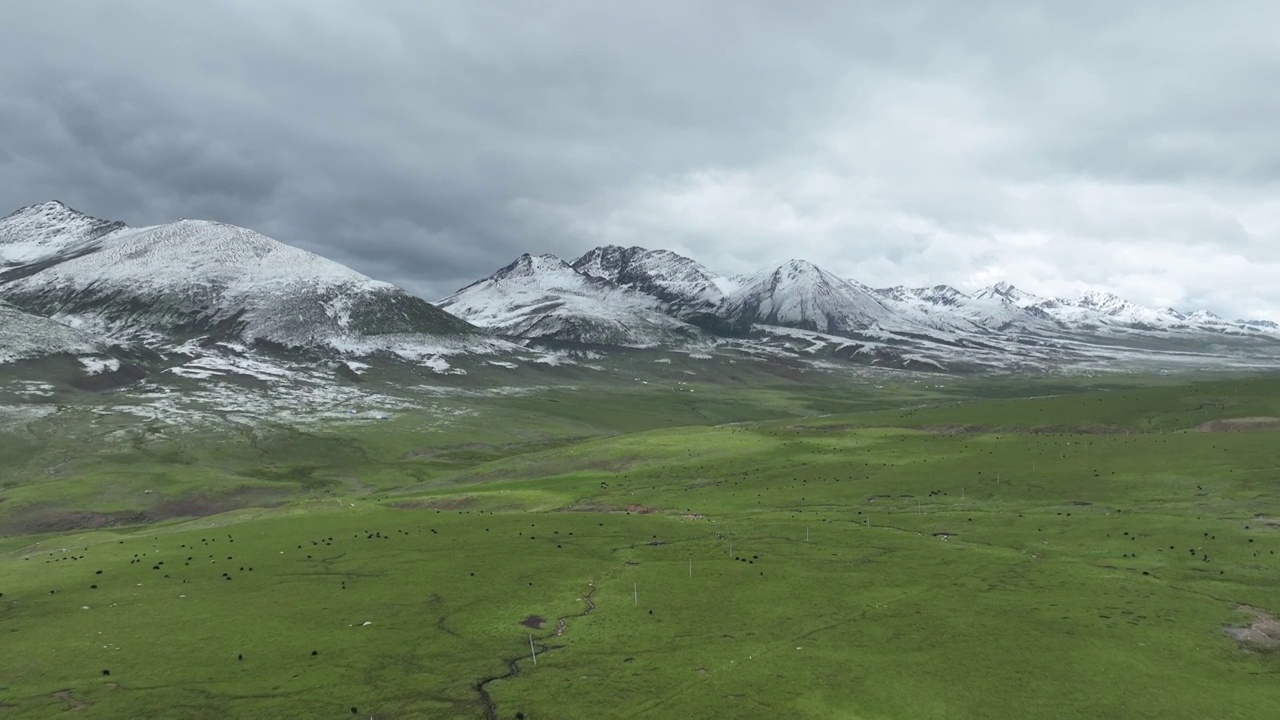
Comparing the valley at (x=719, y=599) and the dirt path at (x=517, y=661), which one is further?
the valley at (x=719, y=599)

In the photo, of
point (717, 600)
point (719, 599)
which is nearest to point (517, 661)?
point (717, 600)

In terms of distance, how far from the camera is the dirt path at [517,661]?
25781 mm

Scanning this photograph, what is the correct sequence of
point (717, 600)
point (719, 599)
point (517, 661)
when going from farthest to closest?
point (719, 599), point (717, 600), point (517, 661)

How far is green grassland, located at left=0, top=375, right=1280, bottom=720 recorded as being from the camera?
26.7m

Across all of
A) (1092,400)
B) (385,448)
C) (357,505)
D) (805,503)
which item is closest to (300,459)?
(385,448)

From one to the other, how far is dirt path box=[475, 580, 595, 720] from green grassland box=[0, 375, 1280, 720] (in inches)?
4.9

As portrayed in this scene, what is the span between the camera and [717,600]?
37.7 metres

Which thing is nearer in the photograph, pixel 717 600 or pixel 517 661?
pixel 517 661

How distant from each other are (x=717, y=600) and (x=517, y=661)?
12.1 metres

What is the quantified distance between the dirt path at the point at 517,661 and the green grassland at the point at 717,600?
125mm

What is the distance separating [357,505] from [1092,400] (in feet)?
396

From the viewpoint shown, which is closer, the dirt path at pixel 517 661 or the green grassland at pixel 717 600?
the dirt path at pixel 517 661

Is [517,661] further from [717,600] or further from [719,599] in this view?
[719,599]

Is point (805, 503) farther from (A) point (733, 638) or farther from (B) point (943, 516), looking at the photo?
(A) point (733, 638)
